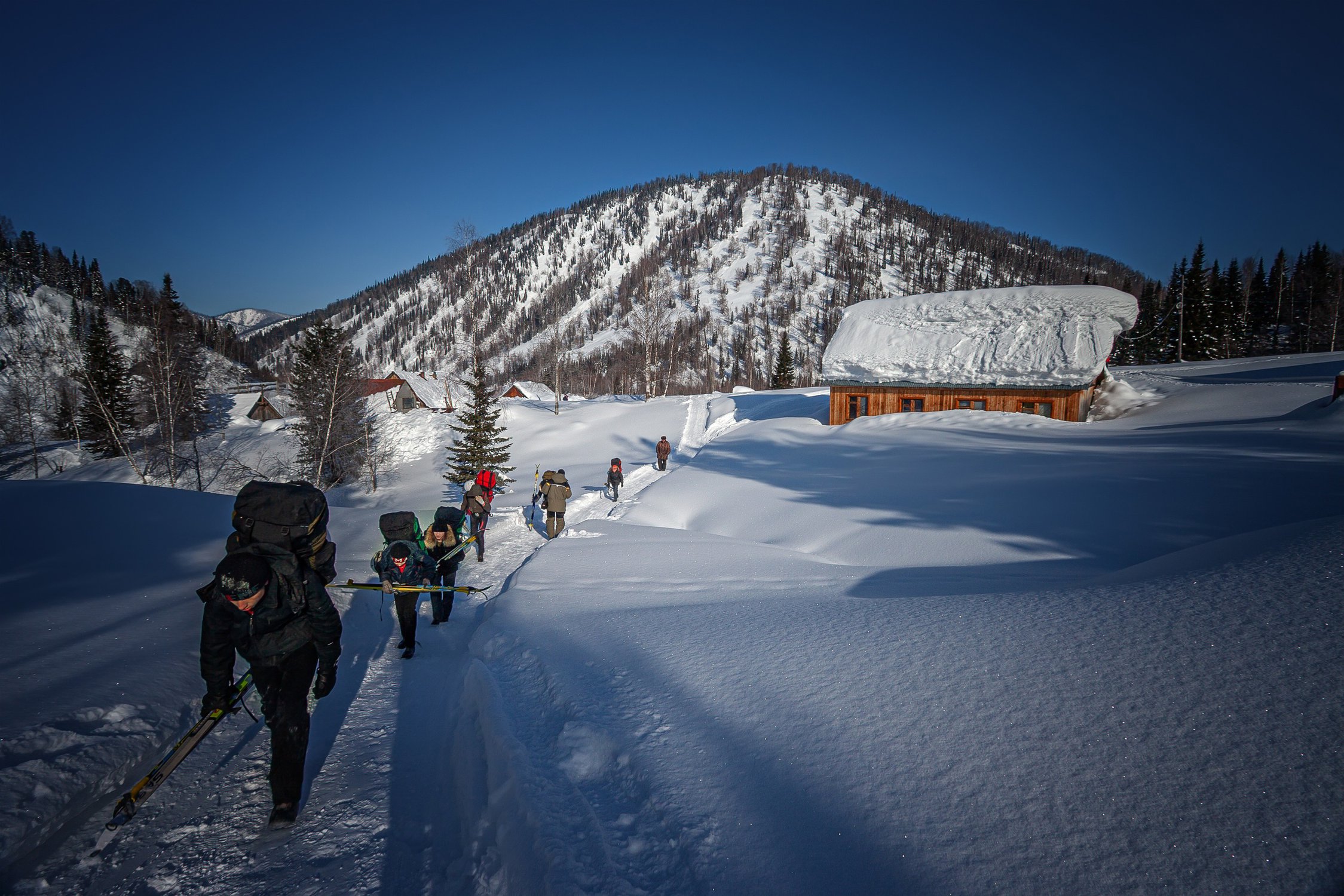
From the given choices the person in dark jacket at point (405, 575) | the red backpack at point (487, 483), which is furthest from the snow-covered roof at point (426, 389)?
the person in dark jacket at point (405, 575)

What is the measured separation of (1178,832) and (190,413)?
118ft

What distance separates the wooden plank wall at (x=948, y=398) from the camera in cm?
2075

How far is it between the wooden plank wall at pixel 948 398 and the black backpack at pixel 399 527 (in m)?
21.1

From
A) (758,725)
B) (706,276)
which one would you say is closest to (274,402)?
(758,725)

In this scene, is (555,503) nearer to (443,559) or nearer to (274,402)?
(443,559)

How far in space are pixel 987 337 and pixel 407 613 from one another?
24676 mm

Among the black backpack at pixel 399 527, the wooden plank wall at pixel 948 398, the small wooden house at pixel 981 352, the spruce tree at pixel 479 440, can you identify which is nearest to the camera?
the black backpack at pixel 399 527

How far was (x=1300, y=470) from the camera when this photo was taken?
7.79 metres

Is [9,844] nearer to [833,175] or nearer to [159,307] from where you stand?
[159,307]

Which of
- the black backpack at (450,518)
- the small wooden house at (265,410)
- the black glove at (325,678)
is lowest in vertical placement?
the black glove at (325,678)

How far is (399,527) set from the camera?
6074 mm

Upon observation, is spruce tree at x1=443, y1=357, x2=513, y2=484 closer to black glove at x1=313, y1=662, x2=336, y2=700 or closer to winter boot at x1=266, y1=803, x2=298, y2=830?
black glove at x1=313, y1=662, x2=336, y2=700

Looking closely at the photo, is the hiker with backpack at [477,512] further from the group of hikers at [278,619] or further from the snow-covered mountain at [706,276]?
the snow-covered mountain at [706,276]

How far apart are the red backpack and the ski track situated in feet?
19.4
